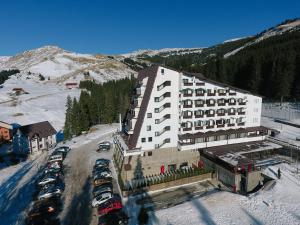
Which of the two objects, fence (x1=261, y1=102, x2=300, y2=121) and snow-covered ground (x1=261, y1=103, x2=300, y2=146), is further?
fence (x1=261, y1=102, x2=300, y2=121)

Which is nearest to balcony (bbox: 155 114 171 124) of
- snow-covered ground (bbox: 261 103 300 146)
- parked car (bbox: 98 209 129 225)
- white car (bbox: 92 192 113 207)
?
white car (bbox: 92 192 113 207)

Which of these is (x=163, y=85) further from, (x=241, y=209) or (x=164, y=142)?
(x=241, y=209)

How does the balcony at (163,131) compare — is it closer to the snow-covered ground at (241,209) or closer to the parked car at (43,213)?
the snow-covered ground at (241,209)

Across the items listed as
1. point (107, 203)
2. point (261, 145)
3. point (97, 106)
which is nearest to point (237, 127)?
point (261, 145)

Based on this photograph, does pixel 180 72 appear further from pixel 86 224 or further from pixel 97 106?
pixel 97 106

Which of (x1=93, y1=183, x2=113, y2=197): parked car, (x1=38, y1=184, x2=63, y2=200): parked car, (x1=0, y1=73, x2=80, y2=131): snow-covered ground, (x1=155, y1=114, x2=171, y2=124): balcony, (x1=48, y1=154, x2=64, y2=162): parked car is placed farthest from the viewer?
(x1=0, y1=73, x2=80, y2=131): snow-covered ground

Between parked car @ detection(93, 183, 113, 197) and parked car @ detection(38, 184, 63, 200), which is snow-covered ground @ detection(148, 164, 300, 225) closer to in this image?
parked car @ detection(93, 183, 113, 197)

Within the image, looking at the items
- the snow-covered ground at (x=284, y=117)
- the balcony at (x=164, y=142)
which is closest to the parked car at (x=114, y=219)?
the balcony at (x=164, y=142)
